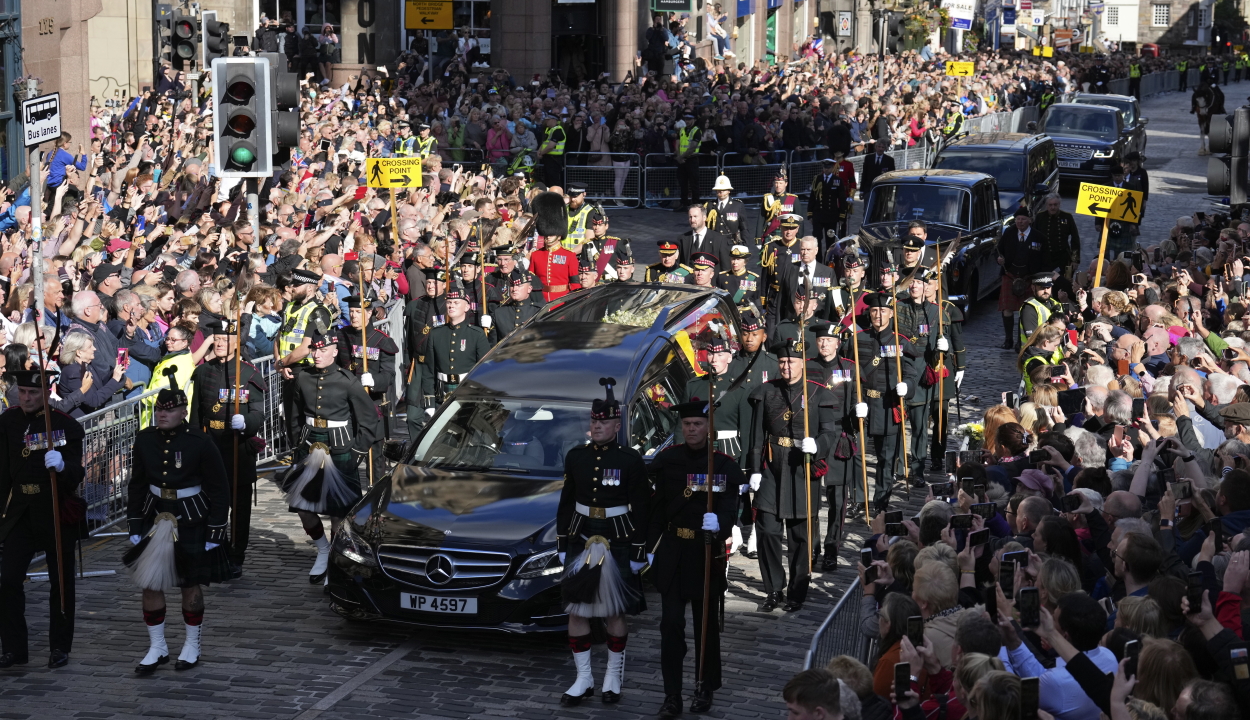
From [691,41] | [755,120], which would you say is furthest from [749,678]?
[691,41]

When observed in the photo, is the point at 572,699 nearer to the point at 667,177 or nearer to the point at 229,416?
the point at 229,416

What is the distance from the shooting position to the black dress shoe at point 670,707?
9586 millimetres

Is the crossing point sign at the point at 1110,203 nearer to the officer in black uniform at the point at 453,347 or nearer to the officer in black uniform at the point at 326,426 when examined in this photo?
the officer in black uniform at the point at 453,347

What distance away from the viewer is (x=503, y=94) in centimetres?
3694

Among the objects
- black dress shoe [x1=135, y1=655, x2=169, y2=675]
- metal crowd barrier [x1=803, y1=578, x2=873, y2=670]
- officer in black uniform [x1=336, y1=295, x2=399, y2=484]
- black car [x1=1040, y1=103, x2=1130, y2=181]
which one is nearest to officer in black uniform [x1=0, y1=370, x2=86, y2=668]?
black dress shoe [x1=135, y1=655, x2=169, y2=675]

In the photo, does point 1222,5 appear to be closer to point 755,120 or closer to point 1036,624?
point 755,120

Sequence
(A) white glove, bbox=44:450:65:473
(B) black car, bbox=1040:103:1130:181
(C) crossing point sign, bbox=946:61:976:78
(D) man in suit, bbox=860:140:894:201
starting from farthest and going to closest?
(C) crossing point sign, bbox=946:61:976:78, (B) black car, bbox=1040:103:1130:181, (D) man in suit, bbox=860:140:894:201, (A) white glove, bbox=44:450:65:473

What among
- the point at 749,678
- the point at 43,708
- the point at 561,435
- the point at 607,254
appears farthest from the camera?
the point at 607,254

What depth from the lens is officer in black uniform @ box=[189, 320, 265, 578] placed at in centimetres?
1211

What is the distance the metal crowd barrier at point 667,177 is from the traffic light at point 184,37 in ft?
48.0

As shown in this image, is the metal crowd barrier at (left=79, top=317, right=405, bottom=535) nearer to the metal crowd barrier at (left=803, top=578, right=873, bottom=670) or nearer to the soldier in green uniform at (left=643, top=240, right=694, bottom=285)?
the soldier in green uniform at (left=643, top=240, right=694, bottom=285)

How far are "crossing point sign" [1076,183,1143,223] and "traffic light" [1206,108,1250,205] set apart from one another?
2997 mm

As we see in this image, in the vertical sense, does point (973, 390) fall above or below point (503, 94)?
below

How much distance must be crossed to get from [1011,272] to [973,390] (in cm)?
269
